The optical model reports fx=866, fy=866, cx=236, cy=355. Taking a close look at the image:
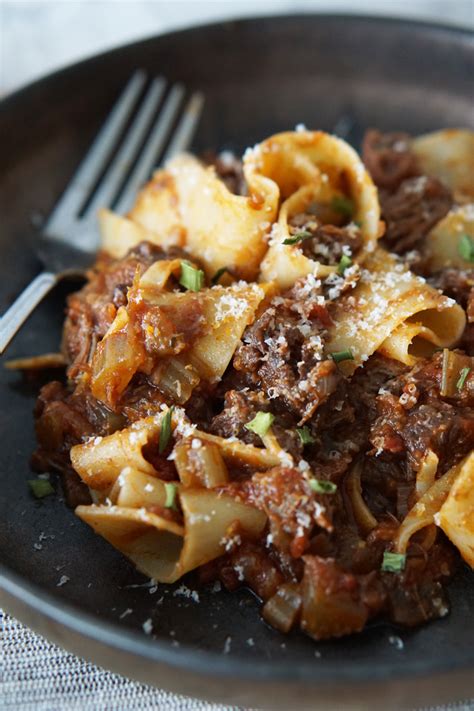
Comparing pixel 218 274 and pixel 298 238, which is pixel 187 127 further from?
pixel 298 238

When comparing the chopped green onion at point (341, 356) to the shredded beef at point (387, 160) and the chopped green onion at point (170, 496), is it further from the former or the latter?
the shredded beef at point (387, 160)

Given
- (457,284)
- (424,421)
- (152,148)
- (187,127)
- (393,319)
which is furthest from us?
(187,127)

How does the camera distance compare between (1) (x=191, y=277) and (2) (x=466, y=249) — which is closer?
(1) (x=191, y=277)

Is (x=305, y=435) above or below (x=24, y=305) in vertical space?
above

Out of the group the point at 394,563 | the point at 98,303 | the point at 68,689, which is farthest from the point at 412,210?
the point at 68,689

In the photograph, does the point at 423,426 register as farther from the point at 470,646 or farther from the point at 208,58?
the point at 208,58

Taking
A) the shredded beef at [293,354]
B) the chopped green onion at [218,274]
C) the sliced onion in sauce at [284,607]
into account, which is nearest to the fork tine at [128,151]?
the chopped green onion at [218,274]

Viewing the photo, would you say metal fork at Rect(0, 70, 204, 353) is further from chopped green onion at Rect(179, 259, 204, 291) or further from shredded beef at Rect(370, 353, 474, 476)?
shredded beef at Rect(370, 353, 474, 476)

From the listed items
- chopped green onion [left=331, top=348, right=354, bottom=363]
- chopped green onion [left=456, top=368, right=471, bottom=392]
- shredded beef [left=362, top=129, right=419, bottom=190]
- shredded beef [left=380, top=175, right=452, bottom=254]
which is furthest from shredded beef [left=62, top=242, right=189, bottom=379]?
chopped green onion [left=456, top=368, right=471, bottom=392]
